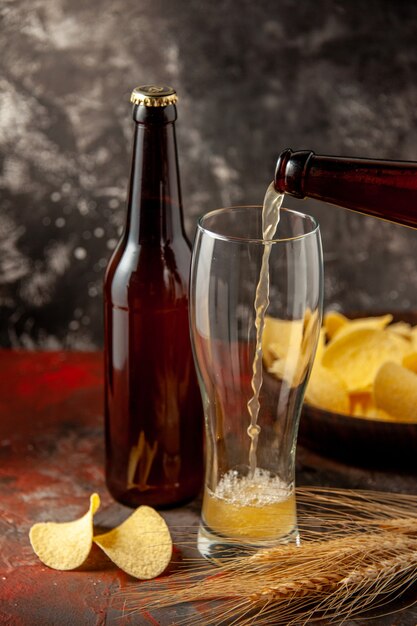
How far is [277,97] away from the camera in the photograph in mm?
1381

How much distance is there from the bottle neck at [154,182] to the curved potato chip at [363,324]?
10.5 inches

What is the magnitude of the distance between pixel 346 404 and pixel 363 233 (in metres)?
0.43

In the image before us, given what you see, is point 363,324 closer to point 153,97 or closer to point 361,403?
point 361,403

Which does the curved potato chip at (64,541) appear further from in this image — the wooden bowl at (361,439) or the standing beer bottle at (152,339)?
the wooden bowl at (361,439)

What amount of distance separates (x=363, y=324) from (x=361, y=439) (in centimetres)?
16

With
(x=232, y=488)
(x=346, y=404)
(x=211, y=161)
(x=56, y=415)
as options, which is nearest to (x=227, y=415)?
(x=232, y=488)

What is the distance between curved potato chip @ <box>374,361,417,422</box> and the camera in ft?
3.34

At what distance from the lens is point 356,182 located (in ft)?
2.68

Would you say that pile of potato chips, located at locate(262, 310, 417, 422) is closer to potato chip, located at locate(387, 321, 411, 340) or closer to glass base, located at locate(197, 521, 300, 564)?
potato chip, located at locate(387, 321, 411, 340)

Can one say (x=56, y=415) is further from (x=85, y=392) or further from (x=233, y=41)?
(x=233, y=41)

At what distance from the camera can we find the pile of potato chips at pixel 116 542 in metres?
0.89

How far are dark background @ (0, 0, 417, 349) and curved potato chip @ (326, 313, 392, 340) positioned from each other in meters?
0.27

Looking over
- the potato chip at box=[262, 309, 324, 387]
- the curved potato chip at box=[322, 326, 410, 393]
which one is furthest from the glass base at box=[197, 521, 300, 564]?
the curved potato chip at box=[322, 326, 410, 393]

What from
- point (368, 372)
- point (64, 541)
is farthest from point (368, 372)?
point (64, 541)
